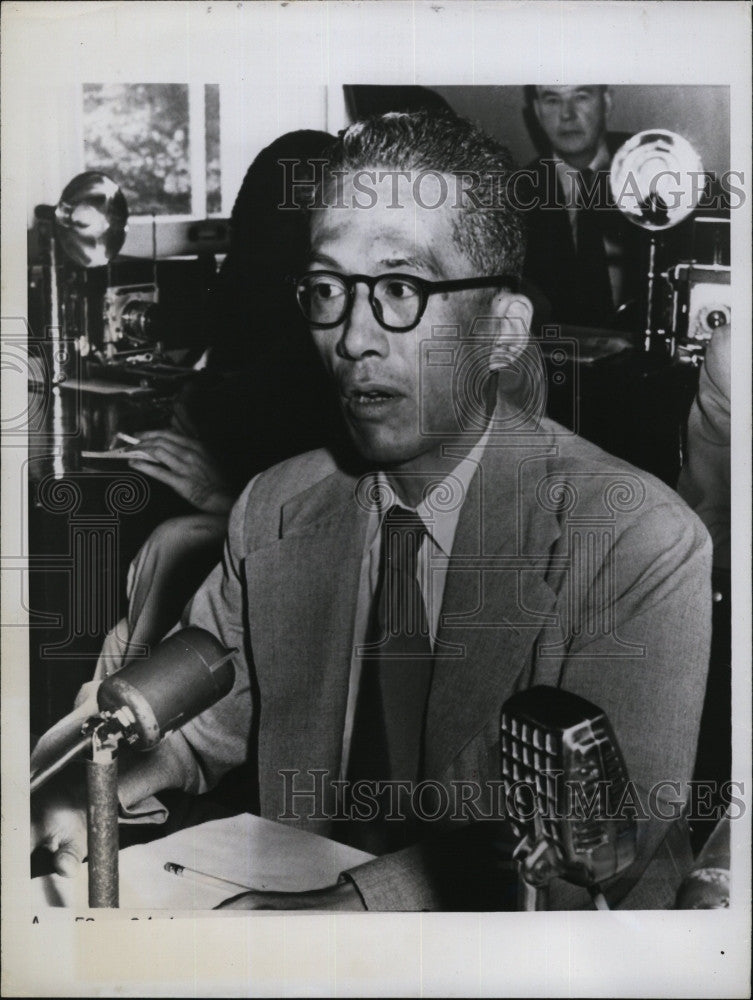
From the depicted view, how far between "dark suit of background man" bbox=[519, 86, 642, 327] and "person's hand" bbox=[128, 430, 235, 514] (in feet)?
2.26

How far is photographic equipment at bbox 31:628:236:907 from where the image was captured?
1.92 metres

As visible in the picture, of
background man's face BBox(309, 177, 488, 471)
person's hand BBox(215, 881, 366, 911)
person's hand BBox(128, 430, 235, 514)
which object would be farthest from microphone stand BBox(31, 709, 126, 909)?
background man's face BBox(309, 177, 488, 471)

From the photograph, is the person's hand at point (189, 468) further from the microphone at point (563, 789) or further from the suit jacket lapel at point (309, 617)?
the microphone at point (563, 789)

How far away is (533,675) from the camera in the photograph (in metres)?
1.88

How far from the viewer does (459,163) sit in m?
1.88

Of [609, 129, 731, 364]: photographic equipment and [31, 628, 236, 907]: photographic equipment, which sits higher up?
[609, 129, 731, 364]: photographic equipment

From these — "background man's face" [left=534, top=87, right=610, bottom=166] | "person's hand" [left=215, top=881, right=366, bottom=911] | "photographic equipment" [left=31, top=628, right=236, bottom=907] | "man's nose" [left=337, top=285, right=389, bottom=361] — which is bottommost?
"person's hand" [left=215, top=881, right=366, bottom=911]

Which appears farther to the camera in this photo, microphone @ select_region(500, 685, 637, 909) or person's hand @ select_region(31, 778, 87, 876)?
person's hand @ select_region(31, 778, 87, 876)

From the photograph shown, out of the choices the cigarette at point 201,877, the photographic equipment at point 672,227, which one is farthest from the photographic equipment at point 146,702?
the photographic equipment at point 672,227

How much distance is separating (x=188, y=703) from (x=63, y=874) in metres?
0.41

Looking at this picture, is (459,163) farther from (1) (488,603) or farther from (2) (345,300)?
(1) (488,603)

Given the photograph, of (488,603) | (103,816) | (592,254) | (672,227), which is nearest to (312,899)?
(103,816)

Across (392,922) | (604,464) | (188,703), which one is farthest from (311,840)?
(604,464)

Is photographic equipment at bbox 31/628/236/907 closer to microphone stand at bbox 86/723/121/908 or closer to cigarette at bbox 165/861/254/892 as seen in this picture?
microphone stand at bbox 86/723/121/908
